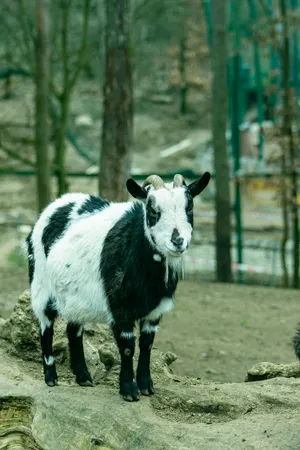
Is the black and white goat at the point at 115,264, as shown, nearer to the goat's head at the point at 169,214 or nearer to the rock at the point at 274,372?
the goat's head at the point at 169,214

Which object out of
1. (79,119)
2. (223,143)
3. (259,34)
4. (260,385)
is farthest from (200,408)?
(79,119)

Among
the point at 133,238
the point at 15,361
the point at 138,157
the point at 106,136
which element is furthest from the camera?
the point at 138,157

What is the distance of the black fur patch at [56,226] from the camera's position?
6858mm

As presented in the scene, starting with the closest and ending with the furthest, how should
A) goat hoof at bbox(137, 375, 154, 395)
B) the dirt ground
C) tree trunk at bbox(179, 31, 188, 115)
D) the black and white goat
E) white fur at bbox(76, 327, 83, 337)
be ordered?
the black and white goat < goat hoof at bbox(137, 375, 154, 395) < white fur at bbox(76, 327, 83, 337) < the dirt ground < tree trunk at bbox(179, 31, 188, 115)

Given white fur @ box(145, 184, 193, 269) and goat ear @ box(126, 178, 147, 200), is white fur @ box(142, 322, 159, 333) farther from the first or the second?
goat ear @ box(126, 178, 147, 200)

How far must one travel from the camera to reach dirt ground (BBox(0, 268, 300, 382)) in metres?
10.5

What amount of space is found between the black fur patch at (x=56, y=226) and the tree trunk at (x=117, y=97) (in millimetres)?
5608

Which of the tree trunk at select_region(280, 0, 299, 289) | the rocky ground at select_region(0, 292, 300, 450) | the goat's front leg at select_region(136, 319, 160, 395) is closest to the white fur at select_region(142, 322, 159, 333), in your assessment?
the goat's front leg at select_region(136, 319, 160, 395)

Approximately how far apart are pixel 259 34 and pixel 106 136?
5.72 meters

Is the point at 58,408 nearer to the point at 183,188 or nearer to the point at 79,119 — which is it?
the point at 183,188

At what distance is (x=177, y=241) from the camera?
5.82 metres

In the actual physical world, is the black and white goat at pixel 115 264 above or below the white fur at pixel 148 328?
above

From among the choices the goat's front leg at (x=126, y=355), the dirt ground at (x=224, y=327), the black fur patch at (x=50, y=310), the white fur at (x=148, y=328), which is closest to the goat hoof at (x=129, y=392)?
the goat's front leg at (x=126, y=355)

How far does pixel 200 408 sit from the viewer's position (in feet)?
21.8
